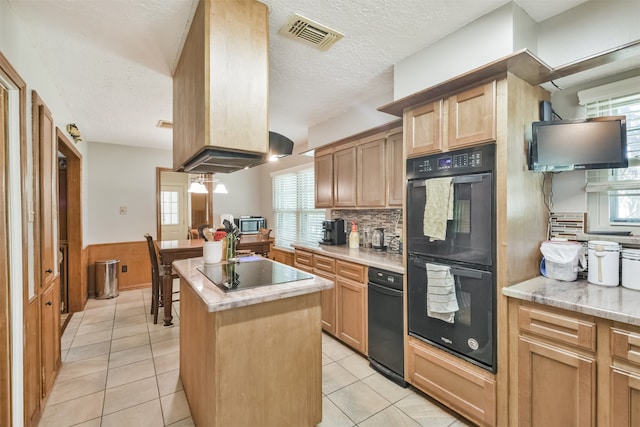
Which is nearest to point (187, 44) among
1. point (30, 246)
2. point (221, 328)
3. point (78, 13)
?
point (78, 13)

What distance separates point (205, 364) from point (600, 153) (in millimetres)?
2551

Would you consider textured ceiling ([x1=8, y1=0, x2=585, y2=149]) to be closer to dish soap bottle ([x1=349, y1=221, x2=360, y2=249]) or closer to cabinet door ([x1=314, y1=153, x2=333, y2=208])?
cabinet door ([x1=314, y1=153, x2=333, y2=208])

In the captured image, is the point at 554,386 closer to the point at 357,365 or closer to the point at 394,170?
the point at 357,365

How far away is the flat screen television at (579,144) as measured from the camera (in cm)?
169

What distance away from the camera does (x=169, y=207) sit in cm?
557

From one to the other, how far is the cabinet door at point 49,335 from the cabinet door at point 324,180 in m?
2.72

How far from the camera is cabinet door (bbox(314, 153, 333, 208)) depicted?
12.1 feet

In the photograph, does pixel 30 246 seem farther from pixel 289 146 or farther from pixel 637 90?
pixel 637 90

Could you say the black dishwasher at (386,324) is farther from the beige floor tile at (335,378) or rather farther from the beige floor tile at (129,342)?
A: the beige floor tile at (129,342)

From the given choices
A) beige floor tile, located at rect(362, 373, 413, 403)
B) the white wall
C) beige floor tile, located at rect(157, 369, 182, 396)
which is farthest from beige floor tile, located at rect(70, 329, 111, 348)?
beige floor tile, located at rect(362, 373, 413, 403)

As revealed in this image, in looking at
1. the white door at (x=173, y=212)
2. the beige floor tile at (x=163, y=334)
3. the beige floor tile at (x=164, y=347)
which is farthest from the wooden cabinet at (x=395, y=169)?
the white door at (x=173, y=212)

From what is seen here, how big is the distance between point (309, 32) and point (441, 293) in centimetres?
191

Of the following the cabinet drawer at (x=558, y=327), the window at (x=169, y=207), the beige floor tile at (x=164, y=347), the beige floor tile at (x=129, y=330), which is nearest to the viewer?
the cabinet drawer at (x=558, y=327)

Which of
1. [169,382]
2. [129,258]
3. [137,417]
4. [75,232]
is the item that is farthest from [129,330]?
[129,258]
